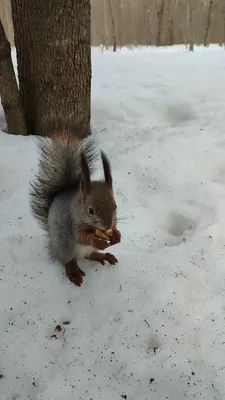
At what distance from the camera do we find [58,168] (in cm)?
174

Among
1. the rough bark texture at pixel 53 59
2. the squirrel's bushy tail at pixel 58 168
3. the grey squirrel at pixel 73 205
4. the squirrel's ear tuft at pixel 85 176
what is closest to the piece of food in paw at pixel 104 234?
the grey squirrel at pixel 73 205

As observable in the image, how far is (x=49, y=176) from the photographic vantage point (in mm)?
1779

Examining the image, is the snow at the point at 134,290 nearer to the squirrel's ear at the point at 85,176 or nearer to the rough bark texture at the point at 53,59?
the rough bark texture at the point at 53,59

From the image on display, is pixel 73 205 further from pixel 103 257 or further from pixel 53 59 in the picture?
pixel 53 59

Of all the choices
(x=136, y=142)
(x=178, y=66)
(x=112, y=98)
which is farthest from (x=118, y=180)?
(x=178, y=66)

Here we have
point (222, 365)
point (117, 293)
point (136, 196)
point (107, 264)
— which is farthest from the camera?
point (136, 196)

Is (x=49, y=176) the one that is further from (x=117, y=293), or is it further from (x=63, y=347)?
(x=63, y=347)

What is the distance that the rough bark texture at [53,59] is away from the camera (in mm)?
2510

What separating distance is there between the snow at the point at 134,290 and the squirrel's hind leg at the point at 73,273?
3 cm

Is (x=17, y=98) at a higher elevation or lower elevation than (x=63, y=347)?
higher

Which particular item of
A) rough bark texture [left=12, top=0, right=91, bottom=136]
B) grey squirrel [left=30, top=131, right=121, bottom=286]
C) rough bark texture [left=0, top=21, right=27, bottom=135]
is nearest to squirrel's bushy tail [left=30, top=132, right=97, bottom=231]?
grey squirrel [left=30, top=131, right=121, bottom=286]

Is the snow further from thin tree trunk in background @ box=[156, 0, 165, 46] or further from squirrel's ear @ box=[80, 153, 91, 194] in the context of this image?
thin tree trunk in background @ box=[156, 0, 165, 46]

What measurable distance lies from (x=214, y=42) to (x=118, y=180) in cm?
558

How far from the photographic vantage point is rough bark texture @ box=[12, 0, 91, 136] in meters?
2.51
